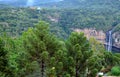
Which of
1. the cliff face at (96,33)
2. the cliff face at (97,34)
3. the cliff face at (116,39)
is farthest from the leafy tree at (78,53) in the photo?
the cliff face at (96,33)

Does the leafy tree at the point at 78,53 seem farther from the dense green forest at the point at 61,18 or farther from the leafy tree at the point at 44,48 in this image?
the dense green forest at the point at 61,18

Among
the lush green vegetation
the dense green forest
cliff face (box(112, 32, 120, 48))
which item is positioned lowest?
cliff face (box(112, 32, 120, 48))

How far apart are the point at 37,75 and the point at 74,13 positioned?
4958 cm

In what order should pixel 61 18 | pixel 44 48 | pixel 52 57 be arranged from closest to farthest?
pixel 52 57 → pixel 44 48 → pixel 61 18

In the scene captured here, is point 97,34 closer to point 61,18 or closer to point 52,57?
point 61,18

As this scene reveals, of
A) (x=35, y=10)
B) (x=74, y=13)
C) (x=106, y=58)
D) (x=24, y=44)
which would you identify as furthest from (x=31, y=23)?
(x=24, y=44)

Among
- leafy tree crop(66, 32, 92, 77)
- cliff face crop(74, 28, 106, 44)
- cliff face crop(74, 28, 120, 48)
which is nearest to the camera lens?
leafy tree crop(66, 32, 92, 77)

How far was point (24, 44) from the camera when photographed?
1684 centimetres

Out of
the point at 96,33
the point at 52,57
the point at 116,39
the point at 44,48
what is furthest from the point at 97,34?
the point at 52,57

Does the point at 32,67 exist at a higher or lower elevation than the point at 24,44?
lower

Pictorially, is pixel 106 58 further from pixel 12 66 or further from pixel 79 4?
pixel 79 4

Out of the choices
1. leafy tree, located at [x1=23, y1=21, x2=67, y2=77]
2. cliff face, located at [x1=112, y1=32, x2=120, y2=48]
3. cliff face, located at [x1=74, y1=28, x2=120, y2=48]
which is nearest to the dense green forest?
cliff face, located at [x1=74, y1=28, x2=120, y2=48]

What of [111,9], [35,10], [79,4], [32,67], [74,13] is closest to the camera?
[32,67]

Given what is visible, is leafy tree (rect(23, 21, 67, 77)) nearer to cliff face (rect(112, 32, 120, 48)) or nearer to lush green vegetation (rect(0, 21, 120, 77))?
lush green vegetation (rect(0, 21, 120, 77))
